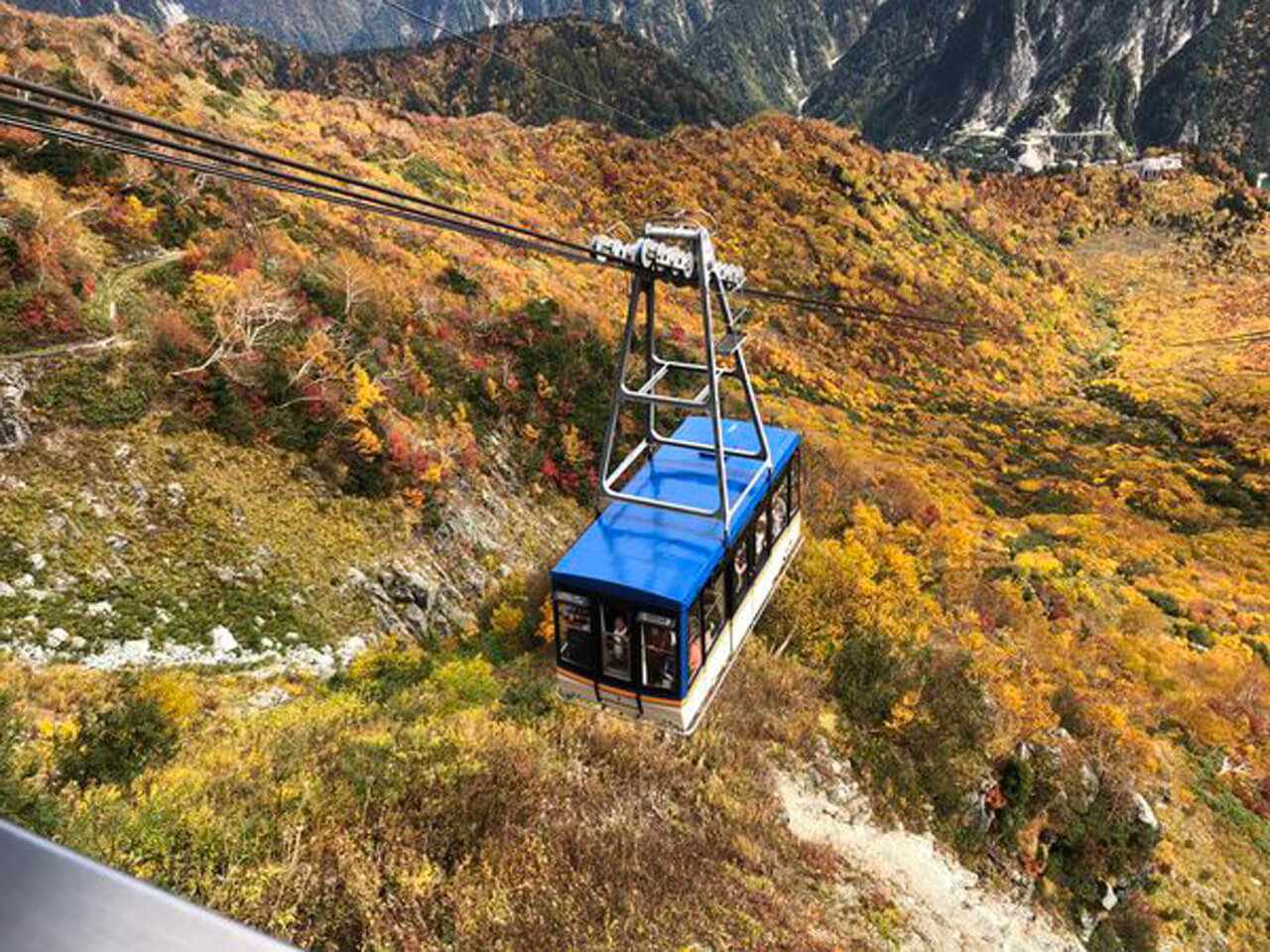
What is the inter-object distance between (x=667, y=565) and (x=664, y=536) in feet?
2.92

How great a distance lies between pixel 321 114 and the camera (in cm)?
5194

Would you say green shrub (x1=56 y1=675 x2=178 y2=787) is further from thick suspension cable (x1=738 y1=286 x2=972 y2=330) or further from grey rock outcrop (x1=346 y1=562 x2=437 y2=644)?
thick suspension cable (x1=738 y1=286 x2=972 y2=330)

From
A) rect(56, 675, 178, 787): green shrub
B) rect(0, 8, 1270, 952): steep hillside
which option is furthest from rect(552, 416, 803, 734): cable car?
rect(56, 675, 178, 787): green shrub

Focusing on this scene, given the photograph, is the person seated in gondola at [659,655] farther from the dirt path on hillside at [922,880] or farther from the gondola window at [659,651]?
the dirt path on hillside at [922,880]

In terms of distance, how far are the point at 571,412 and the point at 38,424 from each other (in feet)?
59.3

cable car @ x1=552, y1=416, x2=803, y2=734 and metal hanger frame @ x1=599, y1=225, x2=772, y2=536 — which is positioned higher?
metal hanger frame @ x1=599, y1=225, x2=772, y2=536

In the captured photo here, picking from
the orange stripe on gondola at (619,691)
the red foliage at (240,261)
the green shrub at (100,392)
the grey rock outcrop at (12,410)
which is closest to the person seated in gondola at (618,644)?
the orange stripe on gondola at (619,691)

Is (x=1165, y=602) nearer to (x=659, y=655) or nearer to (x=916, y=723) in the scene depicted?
(x=916, y=723)

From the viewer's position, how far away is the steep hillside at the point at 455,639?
1154 centimetres

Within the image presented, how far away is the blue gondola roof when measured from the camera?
11.1 meters

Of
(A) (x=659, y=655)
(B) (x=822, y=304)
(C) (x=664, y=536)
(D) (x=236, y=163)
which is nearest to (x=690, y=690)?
(A) (x=659, y=655)

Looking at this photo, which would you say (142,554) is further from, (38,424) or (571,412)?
(571,412)

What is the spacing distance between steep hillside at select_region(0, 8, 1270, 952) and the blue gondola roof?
Result: 180 inches

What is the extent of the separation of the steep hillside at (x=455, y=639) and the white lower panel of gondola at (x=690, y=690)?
2518 millimetres
